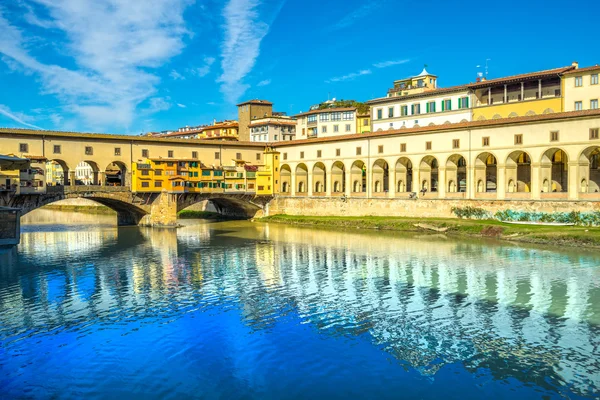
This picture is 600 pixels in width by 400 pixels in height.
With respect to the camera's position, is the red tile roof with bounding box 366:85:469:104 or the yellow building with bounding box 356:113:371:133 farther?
the yellow building with bounding box 356:113:371:133

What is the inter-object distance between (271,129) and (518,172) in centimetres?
4481

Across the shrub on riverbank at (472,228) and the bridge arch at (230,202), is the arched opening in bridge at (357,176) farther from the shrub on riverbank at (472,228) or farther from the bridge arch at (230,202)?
the bridge arch at (230,202)

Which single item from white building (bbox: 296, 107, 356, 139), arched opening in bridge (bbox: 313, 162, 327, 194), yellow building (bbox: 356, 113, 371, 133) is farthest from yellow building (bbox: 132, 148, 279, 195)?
yellow building (bbox: 356, 113, 371, 133)

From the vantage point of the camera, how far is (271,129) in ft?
299

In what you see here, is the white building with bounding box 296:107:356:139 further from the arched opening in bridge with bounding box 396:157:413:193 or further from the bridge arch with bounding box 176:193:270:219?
the arched opening in bridge with bounding box 396:157:413:193

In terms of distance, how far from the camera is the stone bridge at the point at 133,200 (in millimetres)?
49719

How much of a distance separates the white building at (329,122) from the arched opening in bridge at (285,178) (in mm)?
11706

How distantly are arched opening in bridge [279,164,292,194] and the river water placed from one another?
35109mm

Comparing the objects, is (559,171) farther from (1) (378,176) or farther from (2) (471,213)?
(1) (378,176)

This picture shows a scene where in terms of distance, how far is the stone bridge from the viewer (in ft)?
163

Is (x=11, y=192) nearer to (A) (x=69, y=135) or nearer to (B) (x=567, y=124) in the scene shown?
(A) (x=69, y=135)

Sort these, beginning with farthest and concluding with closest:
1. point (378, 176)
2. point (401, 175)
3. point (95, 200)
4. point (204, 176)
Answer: point (378, 176)
point (204, 176)
point (401, 175)
point (95, 200)

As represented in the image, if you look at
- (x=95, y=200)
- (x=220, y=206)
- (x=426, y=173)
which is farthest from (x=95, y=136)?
(x=426, y=173)

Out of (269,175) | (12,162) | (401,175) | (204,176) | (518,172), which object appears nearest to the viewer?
(12,162)
